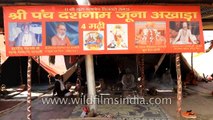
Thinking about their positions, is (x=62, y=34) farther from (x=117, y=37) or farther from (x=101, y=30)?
(x=117, y=37)

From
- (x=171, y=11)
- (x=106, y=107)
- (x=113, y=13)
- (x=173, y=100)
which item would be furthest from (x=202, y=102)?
(x=113, y=13)

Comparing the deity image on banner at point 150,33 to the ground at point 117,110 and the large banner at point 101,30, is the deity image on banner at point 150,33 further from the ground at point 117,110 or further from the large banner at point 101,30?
the ground at point 117,110

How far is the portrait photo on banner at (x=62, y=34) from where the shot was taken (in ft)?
25.5

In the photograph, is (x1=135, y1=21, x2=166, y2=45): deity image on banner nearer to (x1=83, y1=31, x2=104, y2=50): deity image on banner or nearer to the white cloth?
(x1=83, y1=31, x2=104, y2=50): deity image on banner

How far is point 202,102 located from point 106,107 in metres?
4.09

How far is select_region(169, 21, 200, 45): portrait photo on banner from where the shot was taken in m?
7.98

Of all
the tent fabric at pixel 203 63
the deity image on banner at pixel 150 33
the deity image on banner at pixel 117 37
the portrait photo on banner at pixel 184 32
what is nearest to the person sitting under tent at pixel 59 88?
the deity image on banner at pixel 117 37

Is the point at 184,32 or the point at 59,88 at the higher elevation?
the point at 184,32

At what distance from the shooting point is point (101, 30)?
7898 mm

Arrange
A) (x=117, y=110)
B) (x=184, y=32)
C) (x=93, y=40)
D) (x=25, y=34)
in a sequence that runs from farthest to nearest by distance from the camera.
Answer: (x=117, y=110) < (x=184, y=32) < (x=93, y=40) < (x=25, y=34)

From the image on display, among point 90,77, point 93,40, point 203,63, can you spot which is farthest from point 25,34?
point 203,63

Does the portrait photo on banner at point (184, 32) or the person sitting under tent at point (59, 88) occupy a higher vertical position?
the portrait photo on banner at point (184, 32)

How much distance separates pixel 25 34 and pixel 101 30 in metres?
2.06

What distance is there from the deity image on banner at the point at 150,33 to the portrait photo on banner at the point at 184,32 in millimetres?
256
